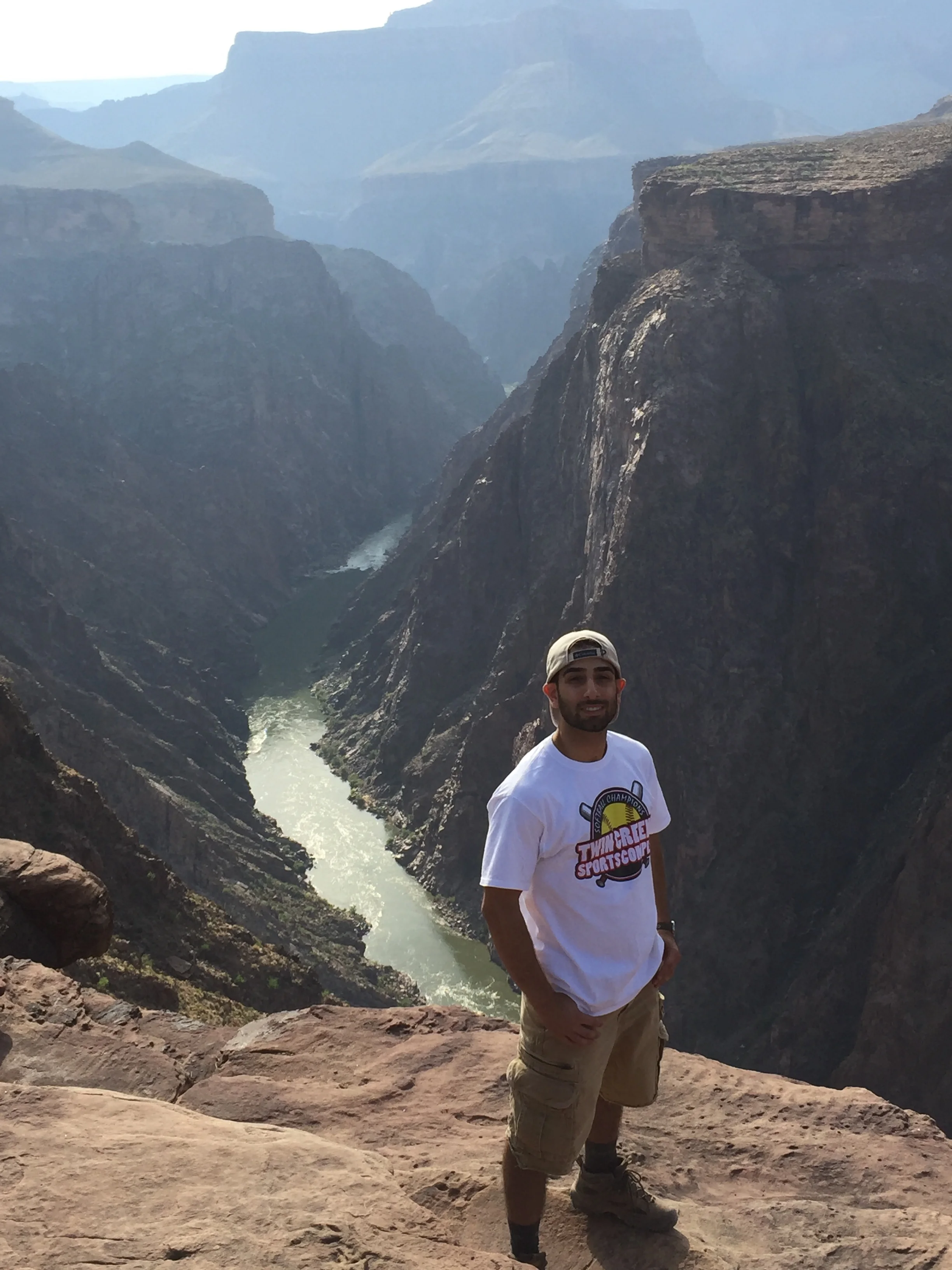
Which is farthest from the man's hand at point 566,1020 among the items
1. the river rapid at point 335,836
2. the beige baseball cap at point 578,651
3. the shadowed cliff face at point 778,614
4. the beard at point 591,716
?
the shadowed cliff face at point 778,614

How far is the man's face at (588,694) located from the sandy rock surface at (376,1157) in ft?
7.99

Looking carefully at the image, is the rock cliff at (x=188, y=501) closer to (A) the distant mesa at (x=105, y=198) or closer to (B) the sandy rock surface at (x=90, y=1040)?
(A) the distant mesa at (x=105, y=198)

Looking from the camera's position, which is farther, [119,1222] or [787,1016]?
[787,1016]

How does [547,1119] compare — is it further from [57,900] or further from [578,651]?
[57,900]

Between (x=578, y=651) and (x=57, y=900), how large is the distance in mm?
5942

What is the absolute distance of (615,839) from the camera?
18.8 ft

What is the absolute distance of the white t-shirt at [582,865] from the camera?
18.1 ft

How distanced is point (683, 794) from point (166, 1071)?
2442cm

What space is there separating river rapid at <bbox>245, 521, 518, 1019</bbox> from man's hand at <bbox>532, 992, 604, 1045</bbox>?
589 inches

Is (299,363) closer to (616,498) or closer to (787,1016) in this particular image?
(616,498)

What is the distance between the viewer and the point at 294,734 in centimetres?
5238

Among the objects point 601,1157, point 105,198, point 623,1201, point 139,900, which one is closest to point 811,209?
point 139,900

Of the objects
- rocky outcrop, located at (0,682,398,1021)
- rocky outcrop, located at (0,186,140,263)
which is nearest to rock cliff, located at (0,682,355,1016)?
rocky outcrop, located at (0,682,398,1021)

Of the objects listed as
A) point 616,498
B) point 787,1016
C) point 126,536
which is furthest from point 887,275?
point 126,536
